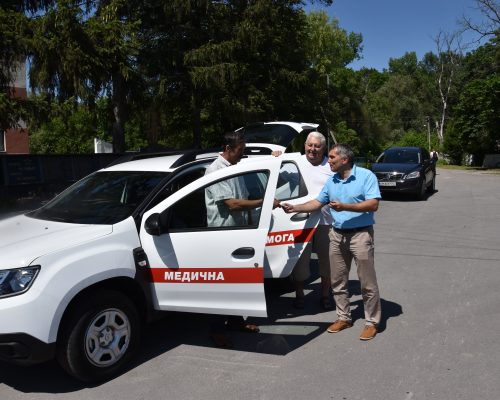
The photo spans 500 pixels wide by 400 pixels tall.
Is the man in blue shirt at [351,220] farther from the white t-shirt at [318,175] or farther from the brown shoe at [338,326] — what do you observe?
the white t-shirt at [318,175]

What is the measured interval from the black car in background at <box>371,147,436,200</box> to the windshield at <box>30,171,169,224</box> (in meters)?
10.9

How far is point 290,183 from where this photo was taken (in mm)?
5465

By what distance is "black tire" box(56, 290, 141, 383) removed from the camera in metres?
3.50

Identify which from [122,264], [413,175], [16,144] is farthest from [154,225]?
[16,144]

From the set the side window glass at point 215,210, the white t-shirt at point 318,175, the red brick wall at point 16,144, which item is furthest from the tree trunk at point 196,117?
the side window glass at point 215,210

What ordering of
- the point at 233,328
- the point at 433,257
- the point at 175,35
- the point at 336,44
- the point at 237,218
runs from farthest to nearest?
1. the point at 336,44
2. the point at 175,35
3. the point at 433,257
4. the point at 233,328
5. the point at 237,218

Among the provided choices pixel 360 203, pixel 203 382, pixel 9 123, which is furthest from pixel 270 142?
pixel 9 123

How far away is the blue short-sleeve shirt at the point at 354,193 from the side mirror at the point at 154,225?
153 centimetres

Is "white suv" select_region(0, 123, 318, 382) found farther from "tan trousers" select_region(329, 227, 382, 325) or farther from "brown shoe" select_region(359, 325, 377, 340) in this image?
"brown shoe" select_region(359, 325, 377, 340)

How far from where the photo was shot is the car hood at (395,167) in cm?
1462

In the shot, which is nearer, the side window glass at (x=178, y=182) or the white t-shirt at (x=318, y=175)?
the side window glass at (x=178, y=182)

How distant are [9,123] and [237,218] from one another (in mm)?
11018

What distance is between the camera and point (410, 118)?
3305 inches

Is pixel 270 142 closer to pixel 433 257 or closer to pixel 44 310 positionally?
pixel 433 257
